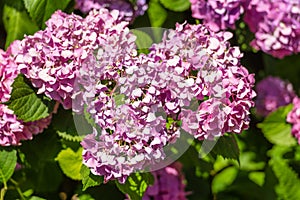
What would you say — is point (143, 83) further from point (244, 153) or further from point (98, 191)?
point (244, 153)

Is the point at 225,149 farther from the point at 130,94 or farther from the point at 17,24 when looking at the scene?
the point at 17,24

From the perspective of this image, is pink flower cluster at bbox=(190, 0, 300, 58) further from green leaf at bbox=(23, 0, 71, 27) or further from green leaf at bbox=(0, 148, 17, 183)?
green leaf at bbox=(0, 148, 17, 183)

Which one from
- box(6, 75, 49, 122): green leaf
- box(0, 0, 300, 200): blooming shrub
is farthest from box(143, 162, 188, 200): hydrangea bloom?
box(6, 75, 49, 122): green leaf

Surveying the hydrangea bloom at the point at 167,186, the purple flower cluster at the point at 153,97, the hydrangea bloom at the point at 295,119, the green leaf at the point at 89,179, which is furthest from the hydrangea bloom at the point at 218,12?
the green leaf at the point at 89,179

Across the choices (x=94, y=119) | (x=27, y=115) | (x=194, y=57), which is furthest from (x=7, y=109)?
(x=194, y=57)

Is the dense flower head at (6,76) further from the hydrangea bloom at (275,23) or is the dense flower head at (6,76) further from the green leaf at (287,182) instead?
the green leaf at (287,182)

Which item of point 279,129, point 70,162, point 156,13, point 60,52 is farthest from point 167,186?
point 60,52
